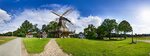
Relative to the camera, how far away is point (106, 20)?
136500 mm

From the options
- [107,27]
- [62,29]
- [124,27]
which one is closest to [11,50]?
[62,29]

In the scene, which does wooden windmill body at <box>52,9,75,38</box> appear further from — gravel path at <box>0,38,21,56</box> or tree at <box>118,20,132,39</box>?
gravel path at <box>0,38,21,56</box>

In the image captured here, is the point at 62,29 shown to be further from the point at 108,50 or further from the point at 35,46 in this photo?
the point at 108,50

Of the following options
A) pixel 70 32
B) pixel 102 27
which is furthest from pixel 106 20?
pixel 70 32

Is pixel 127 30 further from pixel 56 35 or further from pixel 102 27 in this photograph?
pixel 56 35

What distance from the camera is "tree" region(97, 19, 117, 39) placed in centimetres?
13375

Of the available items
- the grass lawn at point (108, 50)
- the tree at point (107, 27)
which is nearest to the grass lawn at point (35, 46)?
the grass lawn at point (108, 50)

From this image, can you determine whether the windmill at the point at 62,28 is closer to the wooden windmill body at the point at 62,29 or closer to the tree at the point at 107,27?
the wooden windmill body at the point at 62,29

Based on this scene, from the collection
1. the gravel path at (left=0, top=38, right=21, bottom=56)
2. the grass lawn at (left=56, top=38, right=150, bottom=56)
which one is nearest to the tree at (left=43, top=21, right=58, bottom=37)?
the gravel path at (left=0, top=38, right=21, bottom=56)

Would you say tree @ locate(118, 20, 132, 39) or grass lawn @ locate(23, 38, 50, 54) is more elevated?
tree @ locate(118, 20, 132, 39)

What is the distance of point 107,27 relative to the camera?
134250 mm

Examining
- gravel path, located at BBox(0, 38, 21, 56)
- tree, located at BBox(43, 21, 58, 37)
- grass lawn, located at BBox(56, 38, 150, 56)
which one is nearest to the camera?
grass lawn, located at BBox(56, 38, 150, 56)

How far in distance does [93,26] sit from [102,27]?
1458 centimetres

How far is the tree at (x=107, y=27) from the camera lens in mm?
133750
